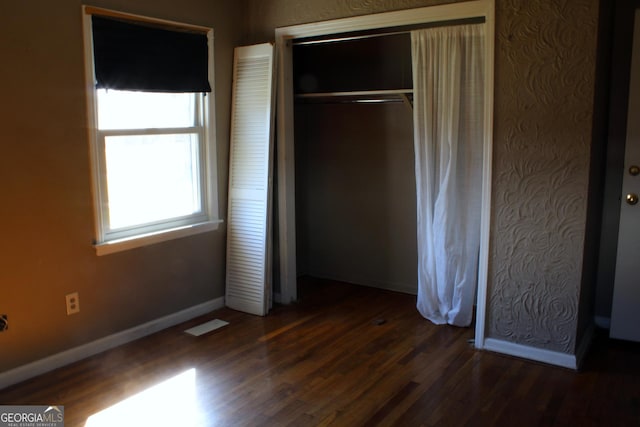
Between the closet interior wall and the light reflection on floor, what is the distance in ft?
6.91

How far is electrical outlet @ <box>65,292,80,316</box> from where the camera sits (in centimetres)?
321

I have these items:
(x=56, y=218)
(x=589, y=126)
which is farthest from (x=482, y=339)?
(x=56, y=218)

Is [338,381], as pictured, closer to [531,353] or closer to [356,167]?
[531,353]

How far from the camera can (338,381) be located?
3045 mm

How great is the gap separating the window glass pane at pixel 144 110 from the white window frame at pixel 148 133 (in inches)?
1.9

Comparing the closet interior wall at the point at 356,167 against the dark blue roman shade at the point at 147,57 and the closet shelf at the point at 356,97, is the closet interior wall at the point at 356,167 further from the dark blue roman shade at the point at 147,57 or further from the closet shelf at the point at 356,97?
the dark blue roman shade at the point at 147,57

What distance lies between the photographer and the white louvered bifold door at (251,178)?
399cm

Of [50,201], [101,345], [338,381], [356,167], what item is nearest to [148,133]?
[50,201]

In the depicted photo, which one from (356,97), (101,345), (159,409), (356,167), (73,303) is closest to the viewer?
(159,409)

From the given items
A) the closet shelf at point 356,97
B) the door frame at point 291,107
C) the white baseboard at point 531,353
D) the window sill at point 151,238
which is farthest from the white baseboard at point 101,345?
the white baseboard at point 531,353

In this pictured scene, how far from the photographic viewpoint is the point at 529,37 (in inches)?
121

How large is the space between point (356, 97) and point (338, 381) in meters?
2.31

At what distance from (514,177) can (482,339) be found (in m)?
1.01

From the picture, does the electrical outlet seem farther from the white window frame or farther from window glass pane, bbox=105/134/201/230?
window glass pane, bbox=105/134/201/230
